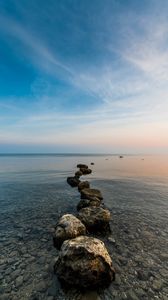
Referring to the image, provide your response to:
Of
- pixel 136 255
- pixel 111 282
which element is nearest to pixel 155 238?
pixel 136 255

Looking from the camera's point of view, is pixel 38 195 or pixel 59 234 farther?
pixel 38 195

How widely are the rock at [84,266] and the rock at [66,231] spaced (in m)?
2.41

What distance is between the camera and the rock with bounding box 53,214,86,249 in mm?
10039

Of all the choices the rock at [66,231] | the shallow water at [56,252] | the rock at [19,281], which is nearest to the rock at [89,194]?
the shallow water at [56,252]

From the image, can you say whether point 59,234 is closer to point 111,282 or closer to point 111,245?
point 111,245

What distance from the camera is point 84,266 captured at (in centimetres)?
692

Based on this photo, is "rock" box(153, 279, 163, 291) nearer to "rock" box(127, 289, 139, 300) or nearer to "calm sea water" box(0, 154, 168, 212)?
"rock" box(127, 289, 139, 300)

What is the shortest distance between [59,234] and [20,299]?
3889mm

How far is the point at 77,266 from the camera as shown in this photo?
6.93 metres

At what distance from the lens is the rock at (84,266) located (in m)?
6.83

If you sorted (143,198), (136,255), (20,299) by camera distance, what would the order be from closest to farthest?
(20,299) < (136,255) < (143,198)

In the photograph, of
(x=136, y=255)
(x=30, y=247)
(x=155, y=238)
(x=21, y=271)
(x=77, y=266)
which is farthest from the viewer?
(x=155, y=238)

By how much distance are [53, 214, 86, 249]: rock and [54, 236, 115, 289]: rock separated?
241 cm

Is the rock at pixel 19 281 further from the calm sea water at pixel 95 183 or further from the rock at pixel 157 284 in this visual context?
the calm sea water at pixel 95 183
